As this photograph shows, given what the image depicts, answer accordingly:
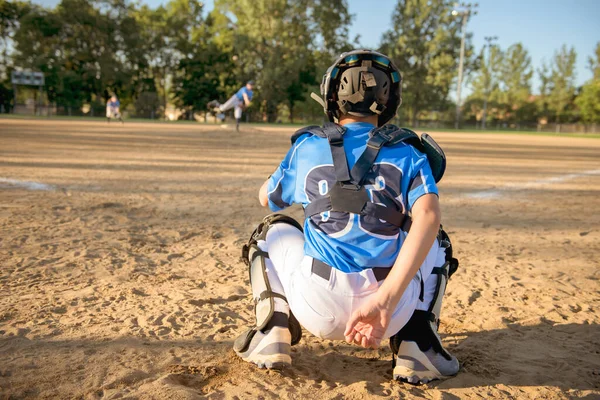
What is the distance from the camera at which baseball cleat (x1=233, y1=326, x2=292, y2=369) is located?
228cm

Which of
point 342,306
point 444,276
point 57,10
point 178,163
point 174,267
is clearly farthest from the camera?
point 57,10

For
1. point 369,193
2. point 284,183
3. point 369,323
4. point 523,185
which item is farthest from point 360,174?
point 523,185

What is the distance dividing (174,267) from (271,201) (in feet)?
6.47

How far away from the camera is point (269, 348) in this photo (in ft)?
7.55

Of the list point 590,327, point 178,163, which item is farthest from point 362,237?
point 178,163

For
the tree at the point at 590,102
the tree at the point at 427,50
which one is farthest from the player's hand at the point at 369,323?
the tree at the point at 590,102

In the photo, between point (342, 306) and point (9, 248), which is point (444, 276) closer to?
point (342, 306)

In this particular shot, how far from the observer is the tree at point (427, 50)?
2431 inches

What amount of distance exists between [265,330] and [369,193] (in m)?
0.87

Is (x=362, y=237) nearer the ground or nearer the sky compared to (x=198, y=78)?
nearer the ground

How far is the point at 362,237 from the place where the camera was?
2102 millimetres

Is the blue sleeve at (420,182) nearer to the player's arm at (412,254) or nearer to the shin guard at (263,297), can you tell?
the player's arm at (412,254)

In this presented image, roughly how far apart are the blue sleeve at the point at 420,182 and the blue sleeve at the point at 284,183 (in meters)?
0.57

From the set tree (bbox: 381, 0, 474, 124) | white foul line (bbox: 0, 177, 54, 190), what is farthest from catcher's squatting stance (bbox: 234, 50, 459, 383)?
tree (bbox: 381, 0, 474, 124)
